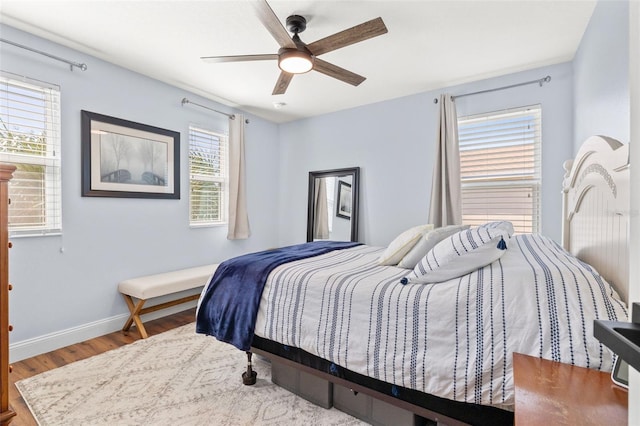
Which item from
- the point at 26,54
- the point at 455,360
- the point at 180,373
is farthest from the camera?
the point at 26,54

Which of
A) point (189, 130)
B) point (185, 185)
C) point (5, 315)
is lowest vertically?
point (5, 315)

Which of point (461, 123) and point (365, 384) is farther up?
point (461, 123)

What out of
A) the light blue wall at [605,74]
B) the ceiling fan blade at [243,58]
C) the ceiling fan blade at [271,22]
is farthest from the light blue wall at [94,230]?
the light blue wall at [605,74]

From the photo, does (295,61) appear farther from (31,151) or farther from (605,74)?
(31,151)

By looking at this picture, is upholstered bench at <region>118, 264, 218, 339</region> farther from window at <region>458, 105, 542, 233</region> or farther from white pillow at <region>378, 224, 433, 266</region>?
window at <region>458, 105, 542, 233</region>

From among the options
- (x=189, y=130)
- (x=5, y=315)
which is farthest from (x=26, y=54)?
(x=5, y=315)

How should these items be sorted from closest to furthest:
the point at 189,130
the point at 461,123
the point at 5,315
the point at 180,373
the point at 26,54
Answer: the point at 5,315
the point at 180,373
the point at 26,54
the point at 461,123
the point at 189,130

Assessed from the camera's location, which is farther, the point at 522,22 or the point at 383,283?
the point at 522,22

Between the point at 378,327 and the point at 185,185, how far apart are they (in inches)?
117

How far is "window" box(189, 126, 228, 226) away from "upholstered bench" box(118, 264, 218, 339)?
0.77 m

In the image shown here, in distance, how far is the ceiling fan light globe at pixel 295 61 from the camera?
83.2 inches

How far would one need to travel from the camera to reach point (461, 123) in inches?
135

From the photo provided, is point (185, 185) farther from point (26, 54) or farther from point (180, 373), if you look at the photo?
point (180, 373)

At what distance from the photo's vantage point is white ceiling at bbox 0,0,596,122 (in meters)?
2.14
